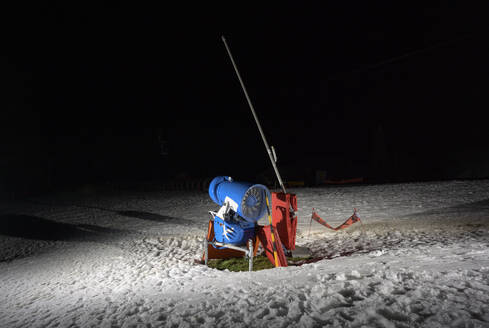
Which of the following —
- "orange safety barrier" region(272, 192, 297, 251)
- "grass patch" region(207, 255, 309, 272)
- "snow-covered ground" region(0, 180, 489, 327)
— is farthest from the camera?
"grass patch" region(207, 255, 309, 272)

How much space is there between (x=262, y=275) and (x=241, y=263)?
7.48ft

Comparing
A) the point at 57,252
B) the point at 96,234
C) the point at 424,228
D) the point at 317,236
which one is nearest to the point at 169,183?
the point at 96,234

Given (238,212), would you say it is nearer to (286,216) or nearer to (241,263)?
(286,216)

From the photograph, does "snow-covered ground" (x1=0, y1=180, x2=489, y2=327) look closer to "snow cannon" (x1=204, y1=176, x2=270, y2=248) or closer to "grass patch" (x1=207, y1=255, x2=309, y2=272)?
"grass patch" (x1=207, y1=255, x2=309, y2=272)

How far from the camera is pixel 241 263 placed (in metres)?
6.74

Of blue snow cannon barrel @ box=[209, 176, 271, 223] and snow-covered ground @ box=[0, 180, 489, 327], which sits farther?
blue snow cannon barrel @ box=[209, 176, 271, 223]

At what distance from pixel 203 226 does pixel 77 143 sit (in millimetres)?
28310

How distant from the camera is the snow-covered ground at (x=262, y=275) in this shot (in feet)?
10.3

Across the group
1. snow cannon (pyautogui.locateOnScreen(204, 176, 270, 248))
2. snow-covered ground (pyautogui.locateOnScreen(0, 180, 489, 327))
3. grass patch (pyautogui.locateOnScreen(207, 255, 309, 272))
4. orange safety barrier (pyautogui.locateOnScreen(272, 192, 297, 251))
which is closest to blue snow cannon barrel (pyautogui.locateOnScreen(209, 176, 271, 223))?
snow cannon (pyautogui.locateOnScreen(204, 176, 270, 248))

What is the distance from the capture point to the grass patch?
6365 mm

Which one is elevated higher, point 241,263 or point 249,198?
point 249,198

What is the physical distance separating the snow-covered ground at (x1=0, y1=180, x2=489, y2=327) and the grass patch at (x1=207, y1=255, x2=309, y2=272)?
1.54 feet

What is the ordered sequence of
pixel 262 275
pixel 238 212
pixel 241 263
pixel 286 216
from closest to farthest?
pixel 262 275
pixel 238 212
pixel 286 216
pixel 241 263

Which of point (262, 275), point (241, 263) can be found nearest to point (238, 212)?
point (262, 275)
